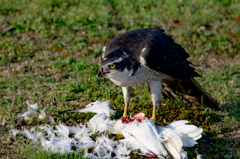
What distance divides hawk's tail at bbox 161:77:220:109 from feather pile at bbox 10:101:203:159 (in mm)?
894

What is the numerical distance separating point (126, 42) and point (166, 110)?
1655 mm

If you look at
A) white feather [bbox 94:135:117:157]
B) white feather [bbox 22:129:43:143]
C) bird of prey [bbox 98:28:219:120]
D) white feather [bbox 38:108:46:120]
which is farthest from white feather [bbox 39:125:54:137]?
bird of prey [bbox 98:28:219:120]

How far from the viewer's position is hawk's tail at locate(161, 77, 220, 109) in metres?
5.18

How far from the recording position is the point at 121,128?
4.59m

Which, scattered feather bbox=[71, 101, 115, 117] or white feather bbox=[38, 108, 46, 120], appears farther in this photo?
scattered feather bbox=[71, 101, 115, 117]

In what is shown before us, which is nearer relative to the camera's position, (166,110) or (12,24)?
(166,110)

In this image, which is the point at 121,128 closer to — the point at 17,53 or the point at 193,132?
the point at 193,132

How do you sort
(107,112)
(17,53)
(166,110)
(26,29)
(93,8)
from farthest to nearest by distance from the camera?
1. (93,8)
2. (26,29)
3. (17,53)
4. (166,110)
5. (107,112)

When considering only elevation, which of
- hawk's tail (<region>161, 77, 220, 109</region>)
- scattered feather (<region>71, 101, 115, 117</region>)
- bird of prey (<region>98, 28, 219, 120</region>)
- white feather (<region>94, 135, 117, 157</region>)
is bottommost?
white feather (<region>94, 135, 117, 157</region>)

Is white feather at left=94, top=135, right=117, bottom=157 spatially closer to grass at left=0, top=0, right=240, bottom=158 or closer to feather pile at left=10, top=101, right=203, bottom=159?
feather pile at left=10, top=101, right=203, bottom=159

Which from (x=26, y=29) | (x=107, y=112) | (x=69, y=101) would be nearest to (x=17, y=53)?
(x=26, y=29)

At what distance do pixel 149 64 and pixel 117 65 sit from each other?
528 millimetres

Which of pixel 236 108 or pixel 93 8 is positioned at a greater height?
pixel 93 8

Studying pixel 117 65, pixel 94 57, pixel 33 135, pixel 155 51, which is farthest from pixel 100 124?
pixel 94 57
